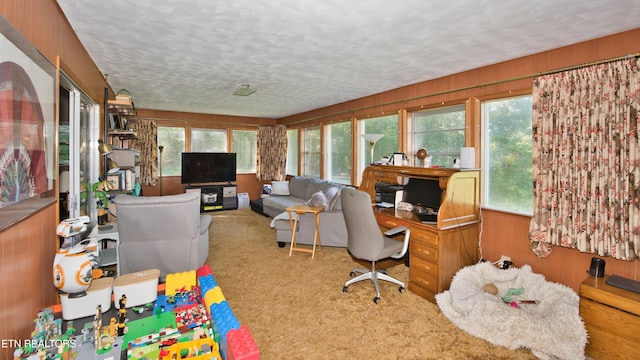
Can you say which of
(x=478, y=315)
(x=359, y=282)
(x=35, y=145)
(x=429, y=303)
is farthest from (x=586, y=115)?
(x=35, y=145)

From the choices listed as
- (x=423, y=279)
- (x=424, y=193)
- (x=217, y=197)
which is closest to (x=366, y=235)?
(x=423, y=279)

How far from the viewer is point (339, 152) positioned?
6473 millimetres

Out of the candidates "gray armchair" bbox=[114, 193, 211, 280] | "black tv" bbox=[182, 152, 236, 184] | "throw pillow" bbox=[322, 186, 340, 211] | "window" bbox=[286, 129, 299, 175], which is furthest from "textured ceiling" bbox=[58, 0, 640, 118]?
"window" bbox=[286, 129, 299, 175]

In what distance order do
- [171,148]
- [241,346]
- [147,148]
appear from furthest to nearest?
1. [171,148]
2. [147,148]
3. [241,346]

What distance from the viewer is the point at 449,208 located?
3.21m

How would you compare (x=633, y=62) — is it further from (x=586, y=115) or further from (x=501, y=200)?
(x=501, y=200)

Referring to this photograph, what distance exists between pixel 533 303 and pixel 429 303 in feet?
3.10

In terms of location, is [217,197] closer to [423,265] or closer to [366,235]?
[366,235]

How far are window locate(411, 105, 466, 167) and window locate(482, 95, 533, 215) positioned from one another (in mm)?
374

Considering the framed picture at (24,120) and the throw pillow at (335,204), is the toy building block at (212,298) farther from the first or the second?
the throw pillow at (335,204)

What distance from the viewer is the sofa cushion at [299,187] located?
6.82 meters

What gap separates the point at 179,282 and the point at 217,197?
18.7 feet

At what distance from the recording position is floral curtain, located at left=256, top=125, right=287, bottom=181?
832cm

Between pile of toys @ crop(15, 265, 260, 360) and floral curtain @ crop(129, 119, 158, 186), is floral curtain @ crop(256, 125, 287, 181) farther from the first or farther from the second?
pile of toys @ crop(15, 265, 260, 360)
